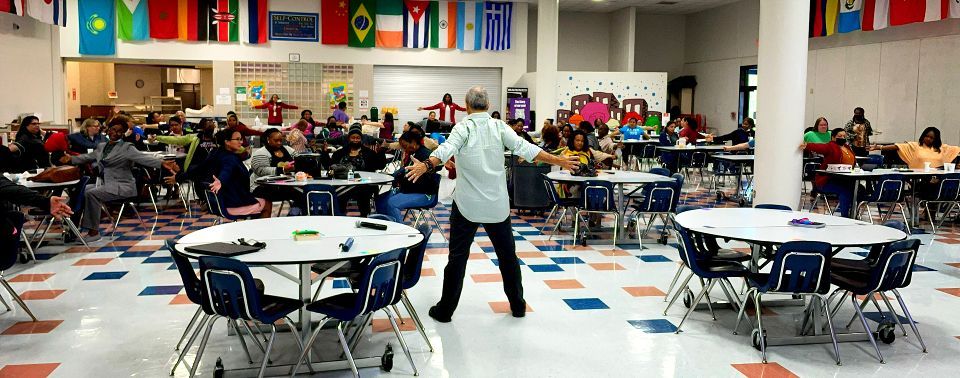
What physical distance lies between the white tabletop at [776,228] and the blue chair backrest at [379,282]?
1.96 m

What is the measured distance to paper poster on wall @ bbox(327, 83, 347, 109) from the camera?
19797 millimetres

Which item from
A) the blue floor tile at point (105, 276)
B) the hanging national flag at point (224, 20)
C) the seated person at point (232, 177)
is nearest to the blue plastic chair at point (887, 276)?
the seated person at point (232, 177)

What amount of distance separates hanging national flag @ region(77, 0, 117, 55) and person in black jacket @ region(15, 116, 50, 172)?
27.4 ft

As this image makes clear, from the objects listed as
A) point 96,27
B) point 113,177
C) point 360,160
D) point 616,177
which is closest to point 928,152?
point 616,177

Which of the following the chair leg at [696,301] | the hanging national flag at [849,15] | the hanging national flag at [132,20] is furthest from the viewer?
the hanging national flag at [132,20]

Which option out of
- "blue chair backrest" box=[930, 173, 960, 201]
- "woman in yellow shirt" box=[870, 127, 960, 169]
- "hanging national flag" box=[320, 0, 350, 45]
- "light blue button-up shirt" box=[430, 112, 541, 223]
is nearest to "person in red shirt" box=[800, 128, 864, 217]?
"woman in yellow shirt" box=[870, 127, 960, 169]

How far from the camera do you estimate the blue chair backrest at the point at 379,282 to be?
12.3ft

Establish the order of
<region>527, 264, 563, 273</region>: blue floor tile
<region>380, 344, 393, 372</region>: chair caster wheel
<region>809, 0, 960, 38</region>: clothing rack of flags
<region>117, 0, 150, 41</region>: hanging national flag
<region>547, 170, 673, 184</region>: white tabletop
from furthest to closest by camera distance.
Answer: <region>117, 0, 150, 41</region>: hanging national flag → <region>809, 0, 960, 38</region>: clothing rack of flags → <region>547, 170, 673, 184</region>: white tabletop → <region>527, 264, 563, 273</region>: blue floor tile → <region>380, 344, 393, 372</region>: chair caster wheel

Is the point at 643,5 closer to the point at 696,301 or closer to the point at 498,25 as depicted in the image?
the point at 498,25

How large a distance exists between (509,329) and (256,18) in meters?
16.0

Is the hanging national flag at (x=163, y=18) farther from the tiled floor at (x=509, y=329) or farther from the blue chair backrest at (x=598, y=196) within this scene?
the blue chair backrest at (x=598, y=196)

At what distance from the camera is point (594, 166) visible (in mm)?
8344

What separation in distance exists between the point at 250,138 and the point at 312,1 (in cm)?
600

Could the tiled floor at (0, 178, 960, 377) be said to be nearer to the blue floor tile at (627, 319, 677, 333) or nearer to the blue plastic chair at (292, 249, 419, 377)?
the blue floor tile at (627, 319, 677, 333)
